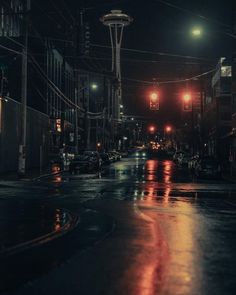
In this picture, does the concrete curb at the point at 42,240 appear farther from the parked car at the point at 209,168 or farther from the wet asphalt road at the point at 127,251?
the parked car at the point at 209,168

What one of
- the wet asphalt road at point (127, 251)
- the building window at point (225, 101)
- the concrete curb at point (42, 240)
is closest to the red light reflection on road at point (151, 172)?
the building window at point (225, 101)

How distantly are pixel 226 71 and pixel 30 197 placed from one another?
2320 inches

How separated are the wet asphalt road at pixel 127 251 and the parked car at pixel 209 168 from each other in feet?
68.2

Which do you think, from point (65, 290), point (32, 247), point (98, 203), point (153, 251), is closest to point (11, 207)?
point (98, 203)

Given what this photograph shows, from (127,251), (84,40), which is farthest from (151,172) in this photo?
(127,251)

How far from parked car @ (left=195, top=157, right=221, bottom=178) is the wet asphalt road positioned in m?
20.8

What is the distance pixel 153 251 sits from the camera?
11.0 metres

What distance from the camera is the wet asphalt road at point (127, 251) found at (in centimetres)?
816

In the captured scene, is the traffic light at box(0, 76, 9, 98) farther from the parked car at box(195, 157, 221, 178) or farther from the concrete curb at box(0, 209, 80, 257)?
the concrete curb at box(0, 209, 80, 257)

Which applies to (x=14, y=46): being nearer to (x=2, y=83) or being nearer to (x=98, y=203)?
(x=2, y=83)

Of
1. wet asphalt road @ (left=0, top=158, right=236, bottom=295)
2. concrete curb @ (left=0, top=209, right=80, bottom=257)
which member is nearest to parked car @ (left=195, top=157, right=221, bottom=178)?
wet asphalt road @ (left=0, top=158, right=236, bottom=295)

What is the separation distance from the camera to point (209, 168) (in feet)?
138

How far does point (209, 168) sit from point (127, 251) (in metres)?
31.7

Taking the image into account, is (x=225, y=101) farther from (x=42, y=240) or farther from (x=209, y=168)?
(x=42, y=240)
